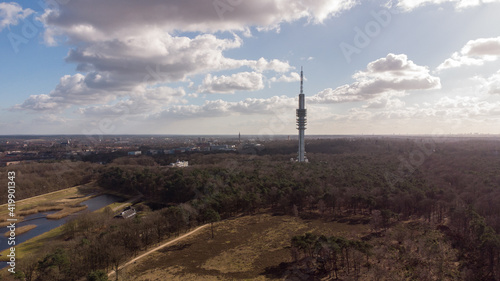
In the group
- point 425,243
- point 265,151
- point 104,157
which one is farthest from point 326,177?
point 104,157

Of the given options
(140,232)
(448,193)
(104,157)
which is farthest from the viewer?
(104,157)

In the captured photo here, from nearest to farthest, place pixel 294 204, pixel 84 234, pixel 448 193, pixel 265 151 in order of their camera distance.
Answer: pixel 84 234 < pixel 448 193 < pixel 294 204 < pixel 265 151

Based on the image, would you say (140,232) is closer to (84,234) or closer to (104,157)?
(84,234)

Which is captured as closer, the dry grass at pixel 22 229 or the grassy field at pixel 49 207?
the grassy field at pixel 49 207

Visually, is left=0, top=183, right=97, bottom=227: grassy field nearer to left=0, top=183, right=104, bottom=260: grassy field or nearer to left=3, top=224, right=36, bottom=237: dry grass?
left=0, top=183, right=104, bottom=260: grassy field

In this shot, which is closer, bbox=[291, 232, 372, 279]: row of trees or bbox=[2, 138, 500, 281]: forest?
bbox=[291, 232, 372, 279]: row of trees

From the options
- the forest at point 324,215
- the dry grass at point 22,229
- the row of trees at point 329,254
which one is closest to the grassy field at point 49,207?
the dry grass at point 22,229

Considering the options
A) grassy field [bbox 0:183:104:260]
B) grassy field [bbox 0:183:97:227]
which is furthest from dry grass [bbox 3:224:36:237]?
grassy field [bbox 0:183:97:227]

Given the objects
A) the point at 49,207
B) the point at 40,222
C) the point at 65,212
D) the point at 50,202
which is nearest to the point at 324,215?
the point at 65,212

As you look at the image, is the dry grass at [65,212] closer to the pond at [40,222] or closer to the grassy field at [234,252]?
the pond at [40,222]
